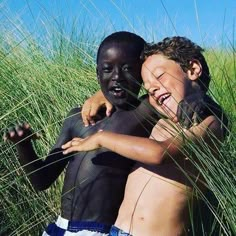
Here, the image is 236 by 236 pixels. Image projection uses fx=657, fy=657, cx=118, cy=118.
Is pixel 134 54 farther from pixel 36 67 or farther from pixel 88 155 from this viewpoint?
pixel 36 67

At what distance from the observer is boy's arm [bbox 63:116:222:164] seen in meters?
1.84

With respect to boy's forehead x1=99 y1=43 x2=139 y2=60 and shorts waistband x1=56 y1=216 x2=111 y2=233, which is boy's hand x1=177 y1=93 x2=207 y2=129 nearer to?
boy's forehead x1=99 y1=43 x2=139 y2=60

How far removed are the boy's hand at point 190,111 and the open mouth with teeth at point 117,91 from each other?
0.99ft

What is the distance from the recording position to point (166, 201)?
2.03 meters

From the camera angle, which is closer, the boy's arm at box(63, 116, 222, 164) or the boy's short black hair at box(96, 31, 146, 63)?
the boy's arm at box(63, 116, 222, 164)

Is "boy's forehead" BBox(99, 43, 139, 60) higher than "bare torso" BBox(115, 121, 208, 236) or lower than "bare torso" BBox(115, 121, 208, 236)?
higher

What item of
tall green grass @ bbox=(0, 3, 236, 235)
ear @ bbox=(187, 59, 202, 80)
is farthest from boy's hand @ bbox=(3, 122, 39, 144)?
ear @ bbox=(187, 59, 202, 80)

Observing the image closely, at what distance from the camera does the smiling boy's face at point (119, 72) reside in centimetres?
217

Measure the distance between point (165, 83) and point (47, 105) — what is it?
1421 millimetres

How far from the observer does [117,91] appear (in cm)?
217

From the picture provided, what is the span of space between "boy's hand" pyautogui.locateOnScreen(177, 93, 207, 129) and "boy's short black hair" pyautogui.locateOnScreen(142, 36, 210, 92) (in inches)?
6.5

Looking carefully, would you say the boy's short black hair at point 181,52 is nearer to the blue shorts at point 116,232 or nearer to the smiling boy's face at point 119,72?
the smiling boy's face at point 119,72

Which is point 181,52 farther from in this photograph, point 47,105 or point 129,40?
point 47,105

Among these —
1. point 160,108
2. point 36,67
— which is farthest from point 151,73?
point 36,67
